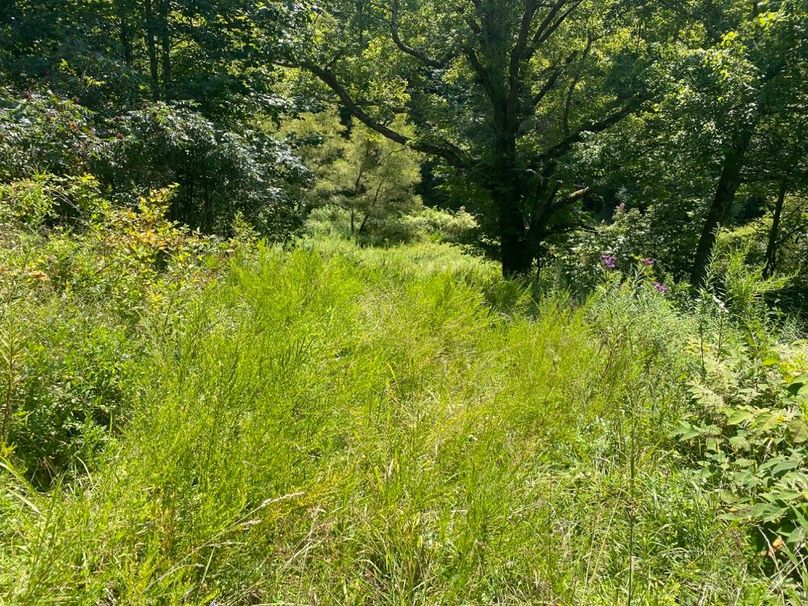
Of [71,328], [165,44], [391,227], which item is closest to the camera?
[71,328]

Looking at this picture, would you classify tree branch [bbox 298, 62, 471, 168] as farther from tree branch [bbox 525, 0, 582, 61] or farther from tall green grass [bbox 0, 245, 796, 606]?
tall green grass [bbox 0, 245, 796, 606]

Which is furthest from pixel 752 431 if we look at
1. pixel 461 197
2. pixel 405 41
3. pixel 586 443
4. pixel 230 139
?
pixel 405 41

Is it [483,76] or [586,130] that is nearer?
[586,130]

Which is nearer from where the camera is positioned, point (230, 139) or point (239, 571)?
point (239, 571)

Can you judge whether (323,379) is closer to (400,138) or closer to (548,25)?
(400,138)

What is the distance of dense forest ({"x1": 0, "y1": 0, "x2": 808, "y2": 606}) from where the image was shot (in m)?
1.44

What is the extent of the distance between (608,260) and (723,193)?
78.2 inches

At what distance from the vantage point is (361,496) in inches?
70.6

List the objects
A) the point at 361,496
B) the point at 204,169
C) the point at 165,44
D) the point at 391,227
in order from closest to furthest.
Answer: the point at 361,496 → the point at 204,169 → the point at 165,44 → the point at 391,227

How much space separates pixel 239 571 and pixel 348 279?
313 centimetres

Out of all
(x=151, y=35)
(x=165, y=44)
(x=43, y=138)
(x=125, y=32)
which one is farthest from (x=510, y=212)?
(x=43, y=138)

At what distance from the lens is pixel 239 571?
1.40 m

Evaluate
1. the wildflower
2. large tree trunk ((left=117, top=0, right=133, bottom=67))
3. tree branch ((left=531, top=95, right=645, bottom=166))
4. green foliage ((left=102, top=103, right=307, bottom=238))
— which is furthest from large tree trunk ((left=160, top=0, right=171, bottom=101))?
the wildflower

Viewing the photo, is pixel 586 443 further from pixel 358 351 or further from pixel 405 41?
pixel 405 41
